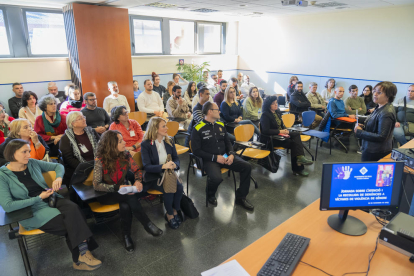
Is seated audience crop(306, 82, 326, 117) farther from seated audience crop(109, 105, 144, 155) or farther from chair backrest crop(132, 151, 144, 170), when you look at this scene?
chair backrest crop(132, 151, 144, 170)

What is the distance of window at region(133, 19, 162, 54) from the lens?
27.3ft

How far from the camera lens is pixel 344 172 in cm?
189

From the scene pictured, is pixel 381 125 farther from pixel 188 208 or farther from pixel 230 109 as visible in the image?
pixel 230 109

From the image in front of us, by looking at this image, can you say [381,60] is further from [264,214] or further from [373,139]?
[264,214]

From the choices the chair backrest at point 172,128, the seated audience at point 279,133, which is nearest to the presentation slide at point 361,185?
the seated audience at point 279,133

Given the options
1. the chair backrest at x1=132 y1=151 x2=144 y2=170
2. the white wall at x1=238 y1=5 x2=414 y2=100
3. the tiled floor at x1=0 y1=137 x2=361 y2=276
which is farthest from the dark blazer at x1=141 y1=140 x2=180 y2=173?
the white wall at x1=238 y1=5 x2=414 y2=100

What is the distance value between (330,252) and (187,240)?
164 cm

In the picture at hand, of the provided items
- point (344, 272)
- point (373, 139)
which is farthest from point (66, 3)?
point (344, 272)

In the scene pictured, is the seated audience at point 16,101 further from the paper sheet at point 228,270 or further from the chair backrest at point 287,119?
the paper sheet at point 228,270

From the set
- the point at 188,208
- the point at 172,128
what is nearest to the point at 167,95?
the point at 172,128

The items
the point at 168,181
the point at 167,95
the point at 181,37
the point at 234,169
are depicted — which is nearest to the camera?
the point at 168,181

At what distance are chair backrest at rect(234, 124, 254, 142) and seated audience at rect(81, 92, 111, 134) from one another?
2.11m

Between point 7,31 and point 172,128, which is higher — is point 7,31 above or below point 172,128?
above

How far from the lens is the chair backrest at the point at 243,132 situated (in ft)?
14.3
